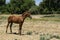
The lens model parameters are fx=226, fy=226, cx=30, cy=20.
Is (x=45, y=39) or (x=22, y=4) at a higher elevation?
(x=45, y=39)

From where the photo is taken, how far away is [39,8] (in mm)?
83312

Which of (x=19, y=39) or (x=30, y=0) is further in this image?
(x=30, y=0)

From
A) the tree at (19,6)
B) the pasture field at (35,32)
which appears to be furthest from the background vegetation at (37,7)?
the pasture field at (35,32)

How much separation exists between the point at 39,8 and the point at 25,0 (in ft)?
81.8

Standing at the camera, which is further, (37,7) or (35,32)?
(37,7)

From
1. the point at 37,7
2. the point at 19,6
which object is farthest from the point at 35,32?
the point at 19,6

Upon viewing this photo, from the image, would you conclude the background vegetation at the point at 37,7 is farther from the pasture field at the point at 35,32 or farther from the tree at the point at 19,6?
the pasture field at the point at 35,32

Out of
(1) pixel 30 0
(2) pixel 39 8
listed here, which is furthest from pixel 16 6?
(2) pixel 39 8

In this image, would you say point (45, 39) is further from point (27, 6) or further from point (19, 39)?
point (27, 6)

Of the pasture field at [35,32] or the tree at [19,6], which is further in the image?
the tree at [19,6]

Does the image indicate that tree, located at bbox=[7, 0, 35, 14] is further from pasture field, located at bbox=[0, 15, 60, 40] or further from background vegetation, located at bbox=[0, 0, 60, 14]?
pasture field, located at bbox=[0, 15, 60, 40]

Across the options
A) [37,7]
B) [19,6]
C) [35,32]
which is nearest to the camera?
[35,32]

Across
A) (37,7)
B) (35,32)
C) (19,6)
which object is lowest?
(19,6)

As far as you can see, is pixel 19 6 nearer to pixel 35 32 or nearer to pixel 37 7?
pixel 37 7
